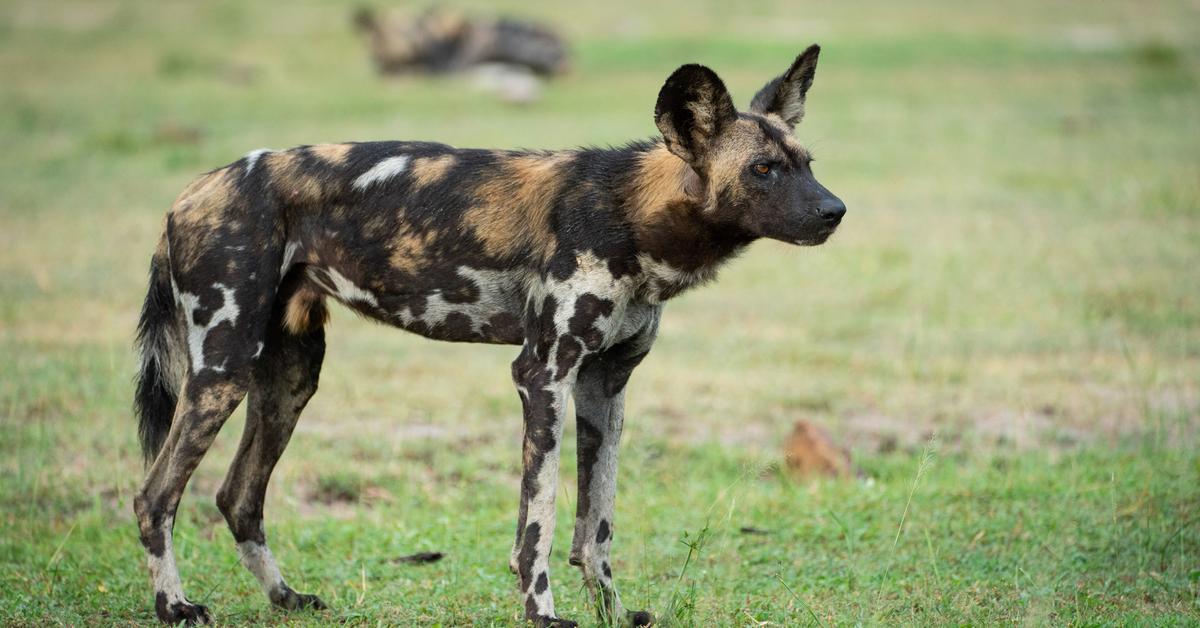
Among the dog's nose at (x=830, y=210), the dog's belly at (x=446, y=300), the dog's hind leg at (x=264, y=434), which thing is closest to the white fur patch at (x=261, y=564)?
the dog's hind leg at (x=264, y=434)

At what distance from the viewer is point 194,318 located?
18.6 ft

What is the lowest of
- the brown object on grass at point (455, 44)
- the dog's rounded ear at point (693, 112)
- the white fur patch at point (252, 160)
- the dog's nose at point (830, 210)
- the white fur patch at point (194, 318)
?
the white fur patch at point (194, 318)

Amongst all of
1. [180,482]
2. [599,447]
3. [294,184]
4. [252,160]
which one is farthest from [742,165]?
[180,482]

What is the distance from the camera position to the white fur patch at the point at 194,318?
221 inches

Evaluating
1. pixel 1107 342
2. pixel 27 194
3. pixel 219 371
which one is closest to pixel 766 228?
pixel 219 371

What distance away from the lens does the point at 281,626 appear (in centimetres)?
563

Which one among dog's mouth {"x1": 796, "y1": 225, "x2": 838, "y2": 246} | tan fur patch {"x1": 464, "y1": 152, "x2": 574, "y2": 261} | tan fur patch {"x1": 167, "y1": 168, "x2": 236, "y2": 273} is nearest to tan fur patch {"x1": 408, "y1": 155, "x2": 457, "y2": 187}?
tan fur patch {"x1": 464, "y1": 152, "x2": 574, "y2": 261}

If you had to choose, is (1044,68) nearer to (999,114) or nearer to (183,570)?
(999,114)

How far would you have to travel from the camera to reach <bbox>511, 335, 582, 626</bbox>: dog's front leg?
5.37 m

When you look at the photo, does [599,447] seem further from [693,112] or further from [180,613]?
[180,613]

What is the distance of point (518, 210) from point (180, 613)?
6.82 ft

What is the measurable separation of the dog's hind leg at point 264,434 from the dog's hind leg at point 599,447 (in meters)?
1.20

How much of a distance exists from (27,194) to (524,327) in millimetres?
12244

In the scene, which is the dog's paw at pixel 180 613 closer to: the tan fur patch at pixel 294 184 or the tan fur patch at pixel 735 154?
the tan fur patch at pixel 294 184
